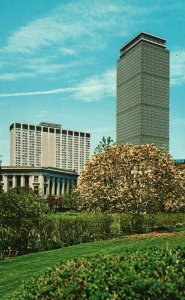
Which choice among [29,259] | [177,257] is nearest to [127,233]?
[29,259]

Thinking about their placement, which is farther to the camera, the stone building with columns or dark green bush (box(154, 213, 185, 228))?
the stone building with columns

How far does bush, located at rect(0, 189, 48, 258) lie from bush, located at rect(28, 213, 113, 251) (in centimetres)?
59

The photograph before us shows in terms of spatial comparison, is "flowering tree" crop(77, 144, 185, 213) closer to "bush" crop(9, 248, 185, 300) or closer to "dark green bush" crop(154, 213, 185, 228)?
"dark green bush" crop(154, 213, 185, 228)

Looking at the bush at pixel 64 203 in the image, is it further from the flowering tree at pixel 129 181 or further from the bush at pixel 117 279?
the bush at pixel 117 279

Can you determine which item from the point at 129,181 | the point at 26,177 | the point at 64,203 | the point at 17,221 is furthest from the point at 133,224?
the point at 26,177

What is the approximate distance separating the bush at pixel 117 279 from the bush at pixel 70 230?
14.9 m

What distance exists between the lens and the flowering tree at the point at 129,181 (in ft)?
90.8

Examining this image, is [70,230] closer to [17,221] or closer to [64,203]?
[17,221]

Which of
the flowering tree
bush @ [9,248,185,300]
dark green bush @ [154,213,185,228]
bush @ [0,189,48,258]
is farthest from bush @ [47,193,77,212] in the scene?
bush @ [9,248,185,300]

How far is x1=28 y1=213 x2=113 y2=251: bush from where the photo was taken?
21344 mm

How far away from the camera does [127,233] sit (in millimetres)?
25875

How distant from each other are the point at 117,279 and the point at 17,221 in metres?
15.2

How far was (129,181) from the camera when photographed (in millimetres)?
27984

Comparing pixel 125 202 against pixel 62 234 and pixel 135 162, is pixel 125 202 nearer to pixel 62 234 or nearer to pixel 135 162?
pixel 135 162
